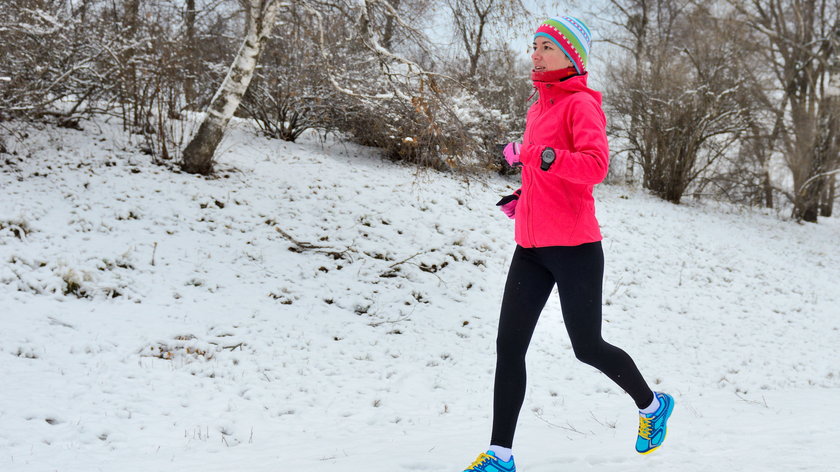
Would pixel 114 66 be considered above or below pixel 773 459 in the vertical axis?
above

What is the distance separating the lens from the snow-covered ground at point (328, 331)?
9.62 feet

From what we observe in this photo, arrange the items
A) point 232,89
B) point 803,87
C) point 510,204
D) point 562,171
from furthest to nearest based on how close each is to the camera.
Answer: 1. point 803,87
2. point 232,89
3. point 510,204
4. point 562,171

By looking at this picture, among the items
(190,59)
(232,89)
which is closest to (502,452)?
(232,89)

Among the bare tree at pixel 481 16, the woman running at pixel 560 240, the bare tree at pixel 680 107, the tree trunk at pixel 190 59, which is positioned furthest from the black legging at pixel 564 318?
the bare tree at pixel 680 107

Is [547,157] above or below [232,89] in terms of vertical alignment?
below

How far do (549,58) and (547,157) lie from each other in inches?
18.8

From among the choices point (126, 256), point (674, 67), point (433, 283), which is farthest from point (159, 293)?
point (674, 67)

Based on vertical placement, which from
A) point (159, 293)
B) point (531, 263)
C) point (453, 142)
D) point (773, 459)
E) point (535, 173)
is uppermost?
point (453, 142)

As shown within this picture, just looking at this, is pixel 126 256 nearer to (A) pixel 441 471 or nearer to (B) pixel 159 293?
(B) pixel 159 293

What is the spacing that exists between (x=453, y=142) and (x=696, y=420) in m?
3.76

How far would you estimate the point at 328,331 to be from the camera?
5117 millimetres

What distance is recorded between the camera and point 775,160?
16562 millimetres

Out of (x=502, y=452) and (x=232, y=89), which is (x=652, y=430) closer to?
(x=502, y=452)

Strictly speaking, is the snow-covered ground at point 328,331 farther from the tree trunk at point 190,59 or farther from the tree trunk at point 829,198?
the tree trunk at point 829,198
